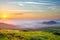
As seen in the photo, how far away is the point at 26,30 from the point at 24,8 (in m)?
0.23

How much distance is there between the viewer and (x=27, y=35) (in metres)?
1.31

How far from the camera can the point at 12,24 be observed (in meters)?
1.34

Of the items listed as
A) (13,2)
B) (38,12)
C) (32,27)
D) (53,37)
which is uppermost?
(13,2)

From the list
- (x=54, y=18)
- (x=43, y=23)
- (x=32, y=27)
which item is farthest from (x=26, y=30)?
(x=54, y=18)

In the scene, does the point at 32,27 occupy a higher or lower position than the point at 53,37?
higher

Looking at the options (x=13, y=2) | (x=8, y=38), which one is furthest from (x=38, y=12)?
(x=8, y=38)

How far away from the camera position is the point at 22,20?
52.7 inches

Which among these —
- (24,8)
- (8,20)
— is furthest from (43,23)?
(8,20)

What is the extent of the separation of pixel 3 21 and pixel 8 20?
6 cm

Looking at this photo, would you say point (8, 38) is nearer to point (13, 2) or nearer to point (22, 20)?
point (22, 20)

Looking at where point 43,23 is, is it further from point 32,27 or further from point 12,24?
point 12,24

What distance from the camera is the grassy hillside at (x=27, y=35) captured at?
1310 millimetres

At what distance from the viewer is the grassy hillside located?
51.6 inches

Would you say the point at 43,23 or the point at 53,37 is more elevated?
the point at 43,23
